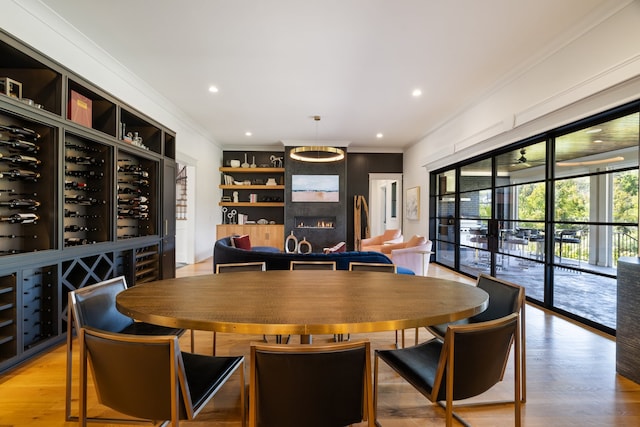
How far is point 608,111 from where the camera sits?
2738 millimetres

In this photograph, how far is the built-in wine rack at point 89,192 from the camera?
3045 millimetres

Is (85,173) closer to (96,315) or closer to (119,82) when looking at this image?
(119,82)

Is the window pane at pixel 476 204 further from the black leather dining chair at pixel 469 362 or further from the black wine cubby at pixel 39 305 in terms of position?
the black wine cubby at pixel 39 305

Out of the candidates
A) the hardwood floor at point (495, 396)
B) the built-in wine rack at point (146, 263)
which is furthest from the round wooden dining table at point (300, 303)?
the built-in wine rack at point (146, 263)

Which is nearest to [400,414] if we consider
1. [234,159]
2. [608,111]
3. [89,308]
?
[89,308]

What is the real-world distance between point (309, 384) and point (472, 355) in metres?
0.64

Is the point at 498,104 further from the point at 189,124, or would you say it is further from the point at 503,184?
the point at 189,124

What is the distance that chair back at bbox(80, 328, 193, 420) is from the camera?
0.97 m

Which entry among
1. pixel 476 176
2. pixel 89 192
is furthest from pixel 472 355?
pixel 476 176

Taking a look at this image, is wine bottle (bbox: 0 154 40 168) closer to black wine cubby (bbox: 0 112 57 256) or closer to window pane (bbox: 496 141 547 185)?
black wine cubby (bbox: 0 112 57 256)

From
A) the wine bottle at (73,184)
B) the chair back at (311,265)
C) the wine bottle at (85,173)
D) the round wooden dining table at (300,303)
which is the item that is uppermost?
the wine bottle at (85,173)

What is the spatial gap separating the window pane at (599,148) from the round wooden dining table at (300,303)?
2.34 metres

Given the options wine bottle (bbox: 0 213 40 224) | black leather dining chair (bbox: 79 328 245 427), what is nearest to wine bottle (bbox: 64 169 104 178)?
wine bottle (bbox: 0 213 40 224)

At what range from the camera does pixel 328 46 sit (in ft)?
10.5
